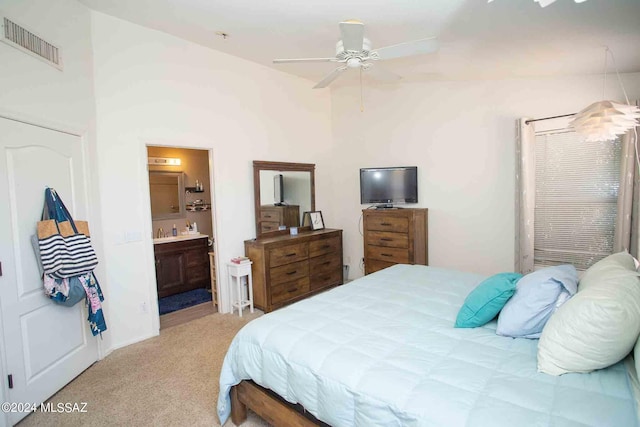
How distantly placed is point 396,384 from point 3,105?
9.26ft

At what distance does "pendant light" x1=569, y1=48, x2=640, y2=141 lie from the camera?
6.70 ft

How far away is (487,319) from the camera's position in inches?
71.8

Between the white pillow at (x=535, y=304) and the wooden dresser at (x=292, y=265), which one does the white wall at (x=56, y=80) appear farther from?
the white pillow at (x=535, y=304)

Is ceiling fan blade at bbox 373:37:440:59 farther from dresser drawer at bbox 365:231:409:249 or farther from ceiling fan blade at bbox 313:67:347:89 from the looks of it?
dresser drawer at bbox 365:231:409:249

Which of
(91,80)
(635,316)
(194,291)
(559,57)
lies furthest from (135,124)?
(559,57)

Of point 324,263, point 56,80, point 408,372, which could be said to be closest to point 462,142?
point 324,263

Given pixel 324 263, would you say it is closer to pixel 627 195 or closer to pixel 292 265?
pixel 292 265

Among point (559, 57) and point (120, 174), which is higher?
point (559, 57)

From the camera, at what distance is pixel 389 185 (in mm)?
4504

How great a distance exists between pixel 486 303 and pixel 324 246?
2.89 meters

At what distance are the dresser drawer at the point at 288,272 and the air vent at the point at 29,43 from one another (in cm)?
278

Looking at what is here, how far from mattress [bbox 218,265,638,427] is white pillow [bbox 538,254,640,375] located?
0.23 ft

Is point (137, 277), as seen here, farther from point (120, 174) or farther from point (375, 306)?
point (375, 306)

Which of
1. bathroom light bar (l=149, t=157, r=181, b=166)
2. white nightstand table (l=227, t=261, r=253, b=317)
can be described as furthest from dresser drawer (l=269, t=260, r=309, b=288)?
bathroom light bar (l=149, t=157, r=181, b=166)
